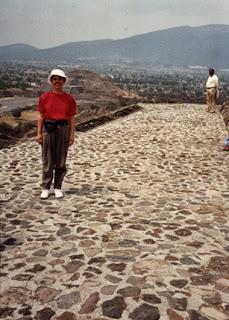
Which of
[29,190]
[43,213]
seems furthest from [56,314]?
[29,190]

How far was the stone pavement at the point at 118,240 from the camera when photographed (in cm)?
422

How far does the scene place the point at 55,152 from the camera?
23.9 ft

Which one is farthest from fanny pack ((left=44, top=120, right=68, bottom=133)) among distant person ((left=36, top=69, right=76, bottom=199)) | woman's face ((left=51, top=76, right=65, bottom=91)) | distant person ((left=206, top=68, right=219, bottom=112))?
distant person ((left=206, top=68, right=219, bottom=112))

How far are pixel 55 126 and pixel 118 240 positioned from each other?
7.55 ft

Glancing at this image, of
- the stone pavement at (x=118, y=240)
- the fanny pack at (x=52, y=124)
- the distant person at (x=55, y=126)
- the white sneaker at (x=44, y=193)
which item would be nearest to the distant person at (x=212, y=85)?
the stone pavement at (x=118, y=240)

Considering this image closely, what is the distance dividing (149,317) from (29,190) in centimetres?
429

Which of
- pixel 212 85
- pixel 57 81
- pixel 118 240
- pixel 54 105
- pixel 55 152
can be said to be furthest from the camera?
pixel 212 85

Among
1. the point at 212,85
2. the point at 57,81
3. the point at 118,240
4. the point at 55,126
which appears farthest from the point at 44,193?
the point at 212,85

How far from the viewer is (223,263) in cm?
509

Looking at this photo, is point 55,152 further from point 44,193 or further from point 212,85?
point 212,85

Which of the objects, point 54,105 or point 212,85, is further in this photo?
point 212,85

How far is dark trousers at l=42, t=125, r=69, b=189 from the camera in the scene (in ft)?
23.3

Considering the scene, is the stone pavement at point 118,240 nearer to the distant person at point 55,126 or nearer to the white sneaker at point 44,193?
the white sneaker at point 44,193

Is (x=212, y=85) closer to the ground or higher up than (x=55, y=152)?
higher up
